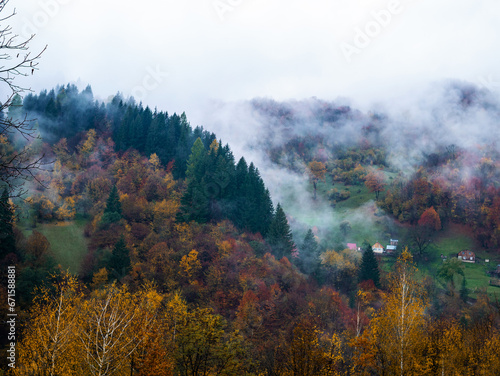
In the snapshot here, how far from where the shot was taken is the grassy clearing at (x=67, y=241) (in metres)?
66.8

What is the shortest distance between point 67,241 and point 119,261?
1765 centimetres

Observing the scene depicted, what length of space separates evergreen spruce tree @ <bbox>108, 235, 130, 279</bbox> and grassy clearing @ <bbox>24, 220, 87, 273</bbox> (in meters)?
7.26

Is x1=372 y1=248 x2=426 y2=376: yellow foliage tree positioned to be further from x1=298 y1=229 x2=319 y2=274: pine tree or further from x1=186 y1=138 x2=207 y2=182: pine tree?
x1=186 y1=138 x2=207 y2=182: pine tree

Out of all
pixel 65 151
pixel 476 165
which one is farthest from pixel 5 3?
pixel 476 165

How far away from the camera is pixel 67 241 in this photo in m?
72.9

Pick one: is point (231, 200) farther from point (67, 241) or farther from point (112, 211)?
point (67, 241)

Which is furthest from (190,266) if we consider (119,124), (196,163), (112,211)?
(119,124)

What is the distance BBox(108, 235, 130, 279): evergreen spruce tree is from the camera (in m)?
62.3

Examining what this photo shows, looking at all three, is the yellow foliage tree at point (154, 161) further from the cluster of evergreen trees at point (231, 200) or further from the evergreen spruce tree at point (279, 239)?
the evergreen spruce tree at point (279, 239)

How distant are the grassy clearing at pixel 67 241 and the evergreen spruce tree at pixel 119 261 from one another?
7258mm

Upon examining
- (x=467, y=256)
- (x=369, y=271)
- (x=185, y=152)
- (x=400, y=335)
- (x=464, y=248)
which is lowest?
(x=369, y=271)

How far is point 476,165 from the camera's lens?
558ft

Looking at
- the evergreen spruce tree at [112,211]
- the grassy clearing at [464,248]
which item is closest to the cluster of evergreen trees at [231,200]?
the evergreen spruce tree at [112,211]

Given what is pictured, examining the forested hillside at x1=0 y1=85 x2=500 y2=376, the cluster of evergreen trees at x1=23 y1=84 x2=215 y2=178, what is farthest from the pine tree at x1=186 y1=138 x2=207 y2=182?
the cluster of evergreen trees at x1=23 y1=84 x2=215 y2=178
